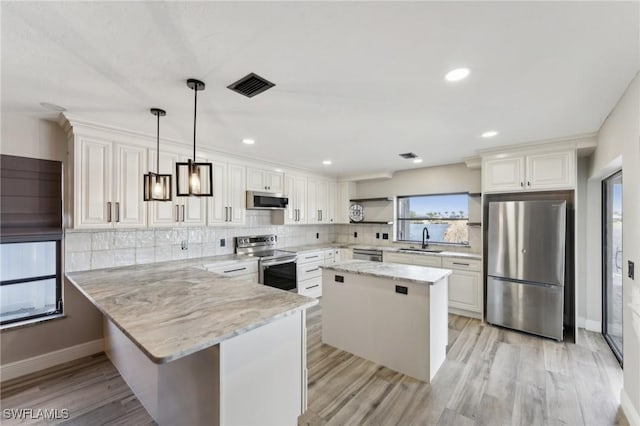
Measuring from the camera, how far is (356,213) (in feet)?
19.7

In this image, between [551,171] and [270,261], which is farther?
[270,261]

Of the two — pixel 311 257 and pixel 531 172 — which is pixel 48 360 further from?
pixel 531 172

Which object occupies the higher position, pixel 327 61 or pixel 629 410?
pixel 327 61

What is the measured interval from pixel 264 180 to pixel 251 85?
266 cm

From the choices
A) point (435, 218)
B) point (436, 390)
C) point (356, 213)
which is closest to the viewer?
point (436, 390)

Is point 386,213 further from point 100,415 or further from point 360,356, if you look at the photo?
point 100,415

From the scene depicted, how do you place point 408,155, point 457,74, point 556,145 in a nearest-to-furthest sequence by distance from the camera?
point 457,74
point 556,145
point 408,155

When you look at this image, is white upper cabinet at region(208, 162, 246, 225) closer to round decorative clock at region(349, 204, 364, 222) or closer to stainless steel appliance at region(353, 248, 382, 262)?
stainless steel appliance at region(353, 248, 382, 262)

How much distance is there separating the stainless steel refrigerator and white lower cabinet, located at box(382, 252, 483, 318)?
0.21m

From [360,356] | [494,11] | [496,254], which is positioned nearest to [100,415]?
[360,356]

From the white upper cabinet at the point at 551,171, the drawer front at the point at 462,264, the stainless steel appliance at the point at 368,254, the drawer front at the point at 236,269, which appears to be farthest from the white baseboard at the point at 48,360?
the white upper cabinet at the point at 551,171

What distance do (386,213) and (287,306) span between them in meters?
4.29

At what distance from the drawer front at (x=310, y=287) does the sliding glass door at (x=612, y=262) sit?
3841 millimetres

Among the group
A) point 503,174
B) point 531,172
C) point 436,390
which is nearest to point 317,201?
point 503,174
